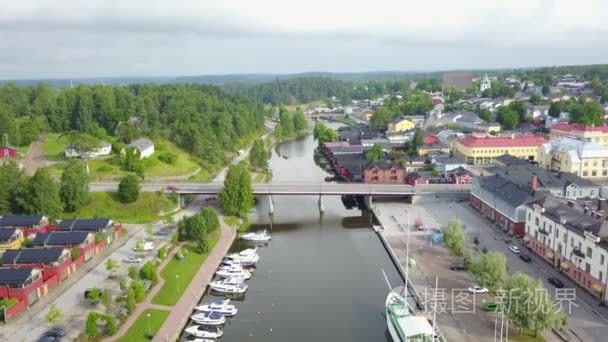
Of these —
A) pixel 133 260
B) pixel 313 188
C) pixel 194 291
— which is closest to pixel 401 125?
pixel 313 188

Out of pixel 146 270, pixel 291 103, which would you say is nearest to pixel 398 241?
pixel 146 270

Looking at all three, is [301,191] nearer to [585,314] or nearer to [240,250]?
[240,250]

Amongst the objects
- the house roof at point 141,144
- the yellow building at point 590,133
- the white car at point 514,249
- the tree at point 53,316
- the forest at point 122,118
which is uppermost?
the forest at point 122,118

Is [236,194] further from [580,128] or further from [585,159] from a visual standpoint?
[580,128]

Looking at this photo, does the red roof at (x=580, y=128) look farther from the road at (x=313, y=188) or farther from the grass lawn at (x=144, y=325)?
the grass lawn at (x=144, y=325)

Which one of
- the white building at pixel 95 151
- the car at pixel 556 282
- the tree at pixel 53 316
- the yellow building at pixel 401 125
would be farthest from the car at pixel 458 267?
the yellow building at pixel 401 125

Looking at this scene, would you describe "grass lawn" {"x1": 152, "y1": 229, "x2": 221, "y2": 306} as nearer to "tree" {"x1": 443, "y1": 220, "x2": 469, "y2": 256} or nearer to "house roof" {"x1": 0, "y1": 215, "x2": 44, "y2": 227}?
"house roof" {"x1": 0, "y1": 215, "x2": 44, "y2": 227}
